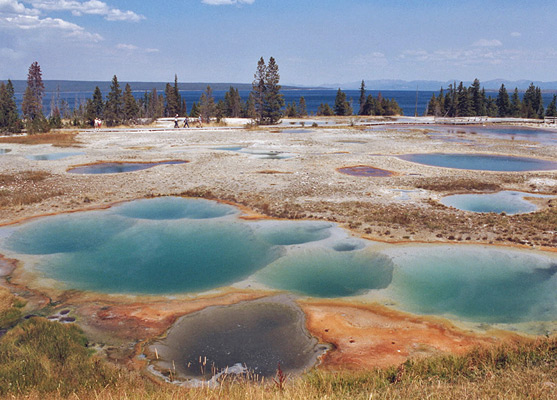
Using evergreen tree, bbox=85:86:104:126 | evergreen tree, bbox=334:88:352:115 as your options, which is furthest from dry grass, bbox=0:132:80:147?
evergreen tree, bbox=334:88:352:115

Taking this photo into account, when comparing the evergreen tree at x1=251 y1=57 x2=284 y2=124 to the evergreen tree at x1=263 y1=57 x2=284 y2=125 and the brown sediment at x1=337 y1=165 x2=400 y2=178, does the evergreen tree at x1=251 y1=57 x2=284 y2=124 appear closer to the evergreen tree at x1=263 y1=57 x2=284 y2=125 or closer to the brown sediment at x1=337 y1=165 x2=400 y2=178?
the evergreen tree at x1=263 y1=57 x2=284 y2=125

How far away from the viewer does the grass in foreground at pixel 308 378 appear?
609 centimetres

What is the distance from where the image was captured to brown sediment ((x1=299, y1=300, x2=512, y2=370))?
8.91 metres

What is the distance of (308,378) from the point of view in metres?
7.39

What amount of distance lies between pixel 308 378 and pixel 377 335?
296 cm

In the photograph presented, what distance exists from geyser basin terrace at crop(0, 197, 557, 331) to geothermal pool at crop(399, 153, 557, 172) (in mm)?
17565

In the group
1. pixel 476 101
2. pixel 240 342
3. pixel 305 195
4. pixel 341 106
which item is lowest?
pixel 240 342

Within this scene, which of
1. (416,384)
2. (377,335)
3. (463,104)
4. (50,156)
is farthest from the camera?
(463,104)

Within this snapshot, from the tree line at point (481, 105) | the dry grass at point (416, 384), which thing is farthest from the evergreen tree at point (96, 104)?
the dry grass at point (416, 384)

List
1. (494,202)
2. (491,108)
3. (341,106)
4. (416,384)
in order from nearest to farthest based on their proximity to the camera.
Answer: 1. (416,384)
2. (494,202)
3. (341,106)
4. (491,108)

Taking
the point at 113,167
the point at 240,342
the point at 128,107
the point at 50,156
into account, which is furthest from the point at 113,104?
the point at 240,342

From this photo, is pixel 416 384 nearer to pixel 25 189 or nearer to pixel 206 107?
pixel 25 189

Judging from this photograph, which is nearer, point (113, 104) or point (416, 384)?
point (416, 384)

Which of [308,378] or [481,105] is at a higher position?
[481,105]
